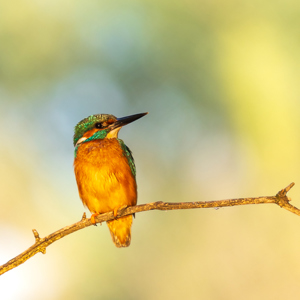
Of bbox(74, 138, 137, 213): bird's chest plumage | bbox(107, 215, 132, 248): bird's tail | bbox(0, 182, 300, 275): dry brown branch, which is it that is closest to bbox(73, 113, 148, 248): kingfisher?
bbox(74, 138, 137, 213): bird's chest plumage

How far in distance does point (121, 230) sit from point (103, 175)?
100 cm

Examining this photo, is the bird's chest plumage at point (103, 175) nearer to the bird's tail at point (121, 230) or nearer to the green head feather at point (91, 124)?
the green head feather at point (91, 124)

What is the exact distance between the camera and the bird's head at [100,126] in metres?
5.22

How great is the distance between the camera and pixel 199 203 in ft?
9.86

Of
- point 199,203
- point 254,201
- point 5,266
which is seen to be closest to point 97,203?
point 5,266

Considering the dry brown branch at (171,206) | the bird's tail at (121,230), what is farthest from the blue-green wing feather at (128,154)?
the dry brown branch at (171,206)

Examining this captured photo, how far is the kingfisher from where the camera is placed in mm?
4953

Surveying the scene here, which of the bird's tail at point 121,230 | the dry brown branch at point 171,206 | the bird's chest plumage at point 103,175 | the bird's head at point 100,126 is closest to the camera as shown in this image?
the dry brown branch at point 171,206

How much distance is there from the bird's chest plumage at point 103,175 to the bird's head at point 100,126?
108 millimetres

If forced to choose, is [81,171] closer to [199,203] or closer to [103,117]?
[103,117]

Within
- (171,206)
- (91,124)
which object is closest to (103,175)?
(91,124)

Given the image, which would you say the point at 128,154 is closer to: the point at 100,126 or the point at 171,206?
the point at 100,126

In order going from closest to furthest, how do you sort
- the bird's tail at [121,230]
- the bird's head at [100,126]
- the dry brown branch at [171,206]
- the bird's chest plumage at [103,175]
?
the dry brown branch at [171,206] < the bird's chest plumage at [103,175] < the bird's head at [100,126] < the bird's tail at [121,230]

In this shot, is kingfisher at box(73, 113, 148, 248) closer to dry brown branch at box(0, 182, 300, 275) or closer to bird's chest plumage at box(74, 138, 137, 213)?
bird's chest plumage at box(74, 138, 137, 213)
